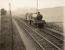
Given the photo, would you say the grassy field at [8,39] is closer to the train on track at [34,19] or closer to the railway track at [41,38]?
the railway track at [41,38]

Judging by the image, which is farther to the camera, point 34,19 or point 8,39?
point 34,19

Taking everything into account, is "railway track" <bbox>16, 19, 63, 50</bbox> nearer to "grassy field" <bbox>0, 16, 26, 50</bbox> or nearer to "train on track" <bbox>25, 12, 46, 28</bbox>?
"train on track" <bbox>25, 12, 46, 28</bbox>

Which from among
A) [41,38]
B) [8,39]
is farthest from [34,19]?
[8,39]

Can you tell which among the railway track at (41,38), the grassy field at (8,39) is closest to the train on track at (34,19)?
the railway track at (41,38)

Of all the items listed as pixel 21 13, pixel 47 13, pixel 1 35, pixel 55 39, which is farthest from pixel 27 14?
pixel 55 39

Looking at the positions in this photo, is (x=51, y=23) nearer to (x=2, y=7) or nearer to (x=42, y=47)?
(x=42, y=47)

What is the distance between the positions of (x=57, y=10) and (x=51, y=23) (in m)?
0.56

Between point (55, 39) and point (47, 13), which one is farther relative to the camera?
point (55, 39)

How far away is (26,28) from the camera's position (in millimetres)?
3871

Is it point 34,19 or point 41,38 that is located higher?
point 34,19

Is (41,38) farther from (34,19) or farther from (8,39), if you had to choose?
(8,39)

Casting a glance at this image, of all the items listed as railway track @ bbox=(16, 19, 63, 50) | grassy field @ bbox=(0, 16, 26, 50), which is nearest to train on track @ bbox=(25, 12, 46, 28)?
railway track @ bbox=(16, 19, 63, 50)

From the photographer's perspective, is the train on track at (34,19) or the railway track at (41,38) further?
the railway track at (41,38)

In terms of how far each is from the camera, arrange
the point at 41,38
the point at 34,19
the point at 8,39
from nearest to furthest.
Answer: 1. the point at 8,39
2. the point at 34,19
3. the point at 41,38
